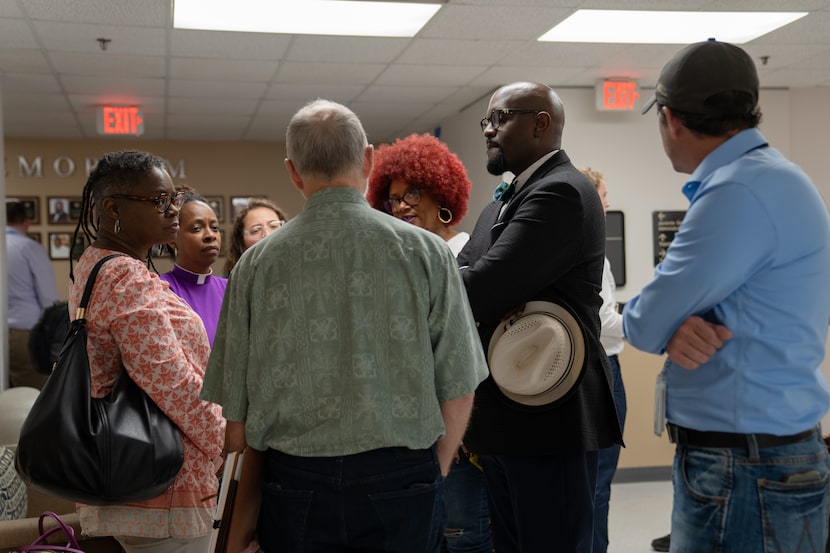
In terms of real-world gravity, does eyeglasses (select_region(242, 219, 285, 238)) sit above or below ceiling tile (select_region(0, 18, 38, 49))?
below

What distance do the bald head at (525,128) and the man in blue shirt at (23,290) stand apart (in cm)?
550

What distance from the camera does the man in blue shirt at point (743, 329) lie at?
1.59 meters

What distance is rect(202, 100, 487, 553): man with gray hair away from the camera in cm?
166

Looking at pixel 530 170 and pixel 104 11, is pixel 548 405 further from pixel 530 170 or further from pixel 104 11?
pixel 104 11

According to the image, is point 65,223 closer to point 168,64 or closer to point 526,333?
point 168,64

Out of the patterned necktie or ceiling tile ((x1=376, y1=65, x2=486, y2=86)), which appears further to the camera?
ceiling tile ((x1=376, y1=65, x2=486, y2=86))

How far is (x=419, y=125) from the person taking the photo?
29.3ft

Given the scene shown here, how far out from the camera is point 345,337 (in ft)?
5.53

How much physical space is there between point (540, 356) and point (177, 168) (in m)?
8.41

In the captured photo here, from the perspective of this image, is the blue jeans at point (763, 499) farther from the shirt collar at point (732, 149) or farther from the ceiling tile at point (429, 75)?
the ceiling tile at point (429, 75)

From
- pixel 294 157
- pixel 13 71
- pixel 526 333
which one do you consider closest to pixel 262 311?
pixel 294 157

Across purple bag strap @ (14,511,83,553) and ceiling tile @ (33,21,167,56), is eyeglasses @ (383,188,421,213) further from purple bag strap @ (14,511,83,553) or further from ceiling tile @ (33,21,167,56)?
ceiling tile @ (33,21,167,56)

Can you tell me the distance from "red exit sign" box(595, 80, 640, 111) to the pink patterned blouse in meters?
5.04

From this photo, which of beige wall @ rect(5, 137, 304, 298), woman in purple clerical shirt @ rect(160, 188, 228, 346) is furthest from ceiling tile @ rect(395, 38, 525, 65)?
beige wall @ rect(5, 137, 304, 298)
